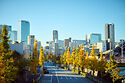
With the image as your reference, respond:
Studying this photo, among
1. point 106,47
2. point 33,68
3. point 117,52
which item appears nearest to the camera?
point 33,68

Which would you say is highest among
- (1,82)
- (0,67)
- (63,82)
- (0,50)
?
(0,50)

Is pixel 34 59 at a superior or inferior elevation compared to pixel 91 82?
superior

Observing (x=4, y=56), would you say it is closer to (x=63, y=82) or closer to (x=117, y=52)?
(x=63, y=82)

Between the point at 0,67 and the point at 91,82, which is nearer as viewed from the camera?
the point at 0,67

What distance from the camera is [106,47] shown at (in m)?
150

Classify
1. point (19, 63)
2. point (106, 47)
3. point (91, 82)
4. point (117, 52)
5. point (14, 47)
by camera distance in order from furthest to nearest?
point (106, 47) < point (117, 52) < point (14, 47) < point (91, 82) < point (19, 63)

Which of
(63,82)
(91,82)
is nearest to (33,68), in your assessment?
(63,82)

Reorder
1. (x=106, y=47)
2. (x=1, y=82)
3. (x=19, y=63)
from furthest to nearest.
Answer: (x=106, y=47) → (x=19, y=63) → (x=1, y=82)

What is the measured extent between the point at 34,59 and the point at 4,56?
15.8 m

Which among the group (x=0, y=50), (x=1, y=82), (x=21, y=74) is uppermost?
(x=0, y=50)

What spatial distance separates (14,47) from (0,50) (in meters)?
22.0

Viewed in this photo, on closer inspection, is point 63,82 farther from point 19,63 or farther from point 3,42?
point 3,42

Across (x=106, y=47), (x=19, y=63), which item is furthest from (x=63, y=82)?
(x=106, y=47)

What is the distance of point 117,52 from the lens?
5338 cm
